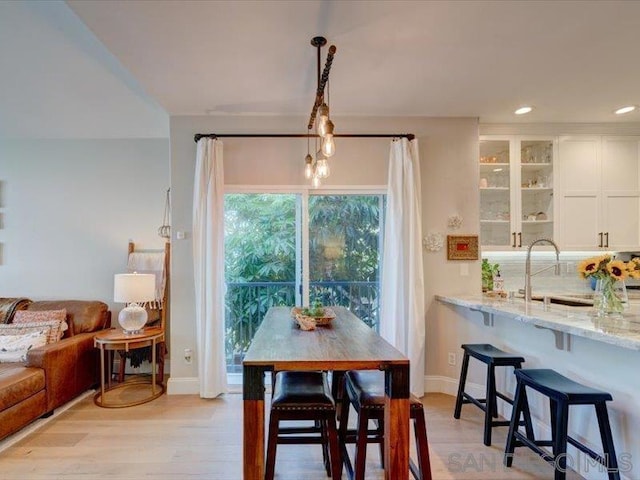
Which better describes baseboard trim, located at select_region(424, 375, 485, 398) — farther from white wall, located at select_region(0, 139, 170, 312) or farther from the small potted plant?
white wall, located at select_region(0, 139, 170, 312)

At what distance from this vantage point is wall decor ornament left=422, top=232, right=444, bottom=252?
3.67 meters

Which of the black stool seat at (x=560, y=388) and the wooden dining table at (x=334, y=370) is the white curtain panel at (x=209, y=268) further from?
the black stool seat at (x=560, y=388)

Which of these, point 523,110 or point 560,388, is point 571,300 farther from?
point 560,388

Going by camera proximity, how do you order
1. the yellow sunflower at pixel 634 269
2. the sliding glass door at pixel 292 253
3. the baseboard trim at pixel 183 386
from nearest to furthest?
the yellow sunflower at pixel 634 269
the baseboard trim at pixel 183 386
the sliding glass door at pixel 292 253

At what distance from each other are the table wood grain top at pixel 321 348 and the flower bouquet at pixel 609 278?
4.88 ft

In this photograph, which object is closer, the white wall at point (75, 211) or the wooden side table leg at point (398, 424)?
the wooden side table leg at point (398, 424)

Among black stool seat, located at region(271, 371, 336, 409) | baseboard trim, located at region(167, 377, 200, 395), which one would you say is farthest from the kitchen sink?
baseboard trim, located at region(167, 377, 200, 395)

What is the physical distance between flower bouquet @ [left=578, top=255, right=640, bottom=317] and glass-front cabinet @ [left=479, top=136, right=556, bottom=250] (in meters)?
1.48

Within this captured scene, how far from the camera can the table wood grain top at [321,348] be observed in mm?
1718

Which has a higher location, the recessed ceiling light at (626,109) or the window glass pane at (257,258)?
the recessed ceiling light at (626,109)

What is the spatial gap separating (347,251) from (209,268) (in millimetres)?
1406

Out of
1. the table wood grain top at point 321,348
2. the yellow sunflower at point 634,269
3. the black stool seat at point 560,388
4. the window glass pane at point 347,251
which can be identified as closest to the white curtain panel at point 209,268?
the window glass pane at point 347,251

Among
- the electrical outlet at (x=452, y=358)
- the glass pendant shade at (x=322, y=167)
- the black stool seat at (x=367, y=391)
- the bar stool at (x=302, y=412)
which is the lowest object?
the electrical outlet at (x=452, y=358)

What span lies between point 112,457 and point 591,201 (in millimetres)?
4958
